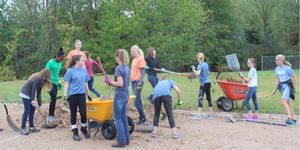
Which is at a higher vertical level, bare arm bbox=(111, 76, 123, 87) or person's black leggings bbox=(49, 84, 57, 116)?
bare arm bbox=(111, 76, 123, 87)

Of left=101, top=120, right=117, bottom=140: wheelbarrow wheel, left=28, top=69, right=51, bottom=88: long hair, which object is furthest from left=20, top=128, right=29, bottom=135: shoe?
left=101, top=120, right=117, bottom=140: wheelbarrow wheel

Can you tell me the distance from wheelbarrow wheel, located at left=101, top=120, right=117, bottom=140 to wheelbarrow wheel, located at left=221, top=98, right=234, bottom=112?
14.0ft

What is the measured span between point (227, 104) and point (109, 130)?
433 centimetres

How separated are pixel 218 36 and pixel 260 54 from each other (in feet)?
16.8

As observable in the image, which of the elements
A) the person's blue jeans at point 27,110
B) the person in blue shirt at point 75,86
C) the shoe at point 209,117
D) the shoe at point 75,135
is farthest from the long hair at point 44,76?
the shoe at point 209,117

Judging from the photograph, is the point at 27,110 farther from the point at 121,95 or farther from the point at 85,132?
the point at 121,95

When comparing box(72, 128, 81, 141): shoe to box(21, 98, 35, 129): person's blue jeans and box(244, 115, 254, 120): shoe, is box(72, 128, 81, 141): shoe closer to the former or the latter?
box(21, 98, 35, 129): person's blue jeans

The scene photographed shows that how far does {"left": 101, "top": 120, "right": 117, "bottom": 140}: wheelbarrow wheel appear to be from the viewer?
24.4 ft

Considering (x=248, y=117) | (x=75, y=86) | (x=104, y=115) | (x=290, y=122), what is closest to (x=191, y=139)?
(x=104, y=115)

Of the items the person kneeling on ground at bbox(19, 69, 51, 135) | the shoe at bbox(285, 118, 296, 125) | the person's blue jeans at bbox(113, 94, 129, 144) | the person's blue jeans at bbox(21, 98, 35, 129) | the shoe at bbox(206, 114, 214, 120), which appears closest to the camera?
the person's blue jeans at bbox(113, 94, 129, 144)

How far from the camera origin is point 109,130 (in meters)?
7.52

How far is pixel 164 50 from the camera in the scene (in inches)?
1313

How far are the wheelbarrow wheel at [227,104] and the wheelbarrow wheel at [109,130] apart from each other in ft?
14.0

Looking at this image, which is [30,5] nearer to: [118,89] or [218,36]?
[218,36]
